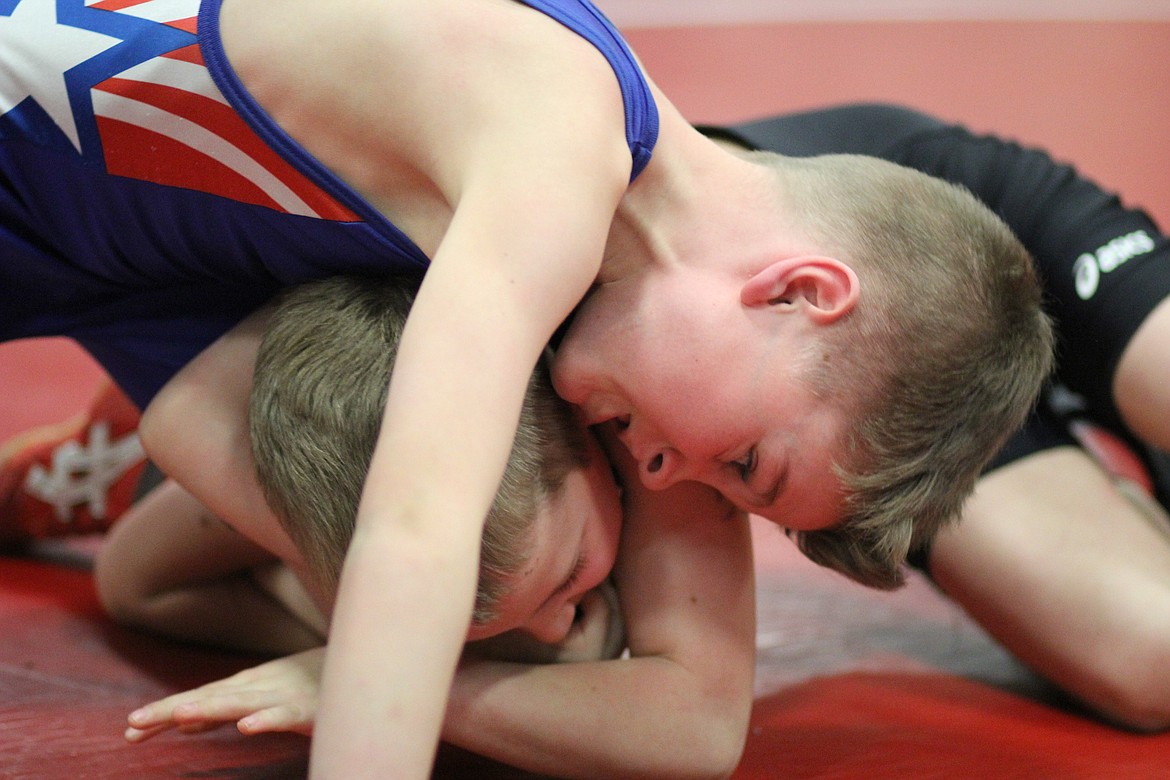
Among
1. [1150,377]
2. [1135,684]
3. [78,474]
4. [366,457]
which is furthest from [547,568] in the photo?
[78,474]

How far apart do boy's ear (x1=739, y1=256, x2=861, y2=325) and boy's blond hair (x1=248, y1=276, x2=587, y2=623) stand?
0.75 feet

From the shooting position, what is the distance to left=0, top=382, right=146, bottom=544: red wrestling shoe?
6.42ft

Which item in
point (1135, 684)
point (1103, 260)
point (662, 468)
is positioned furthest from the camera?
point (1103, 260)

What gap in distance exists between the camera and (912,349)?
113 centimetres

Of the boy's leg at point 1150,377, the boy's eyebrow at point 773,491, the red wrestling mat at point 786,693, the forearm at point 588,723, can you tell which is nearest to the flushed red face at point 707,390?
the boy's eyebrow at point 773,491

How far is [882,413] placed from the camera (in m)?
1.13

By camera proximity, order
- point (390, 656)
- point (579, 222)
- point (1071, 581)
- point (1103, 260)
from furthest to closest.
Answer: point (1103, 260) → point (1071, 581) → point (579, 222) → point (390, 656)

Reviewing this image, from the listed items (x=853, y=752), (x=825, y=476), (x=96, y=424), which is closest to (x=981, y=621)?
(x=853, y=752)

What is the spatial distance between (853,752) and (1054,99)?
136 inches

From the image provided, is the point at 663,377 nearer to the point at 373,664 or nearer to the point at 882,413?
the point at 882,413

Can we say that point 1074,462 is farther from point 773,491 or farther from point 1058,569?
point 773,491

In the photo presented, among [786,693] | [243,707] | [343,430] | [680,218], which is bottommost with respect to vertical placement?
[786,693]

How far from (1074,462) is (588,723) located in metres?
0.99

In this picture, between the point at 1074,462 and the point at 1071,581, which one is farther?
the point at 1074,462
